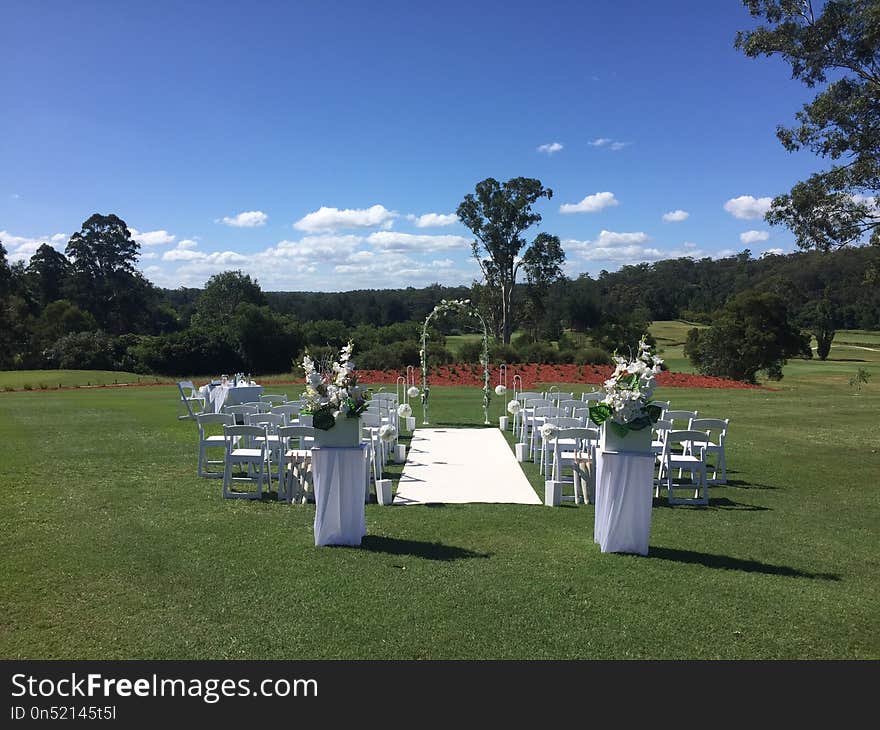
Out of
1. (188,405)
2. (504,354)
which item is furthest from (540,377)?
(188,405)

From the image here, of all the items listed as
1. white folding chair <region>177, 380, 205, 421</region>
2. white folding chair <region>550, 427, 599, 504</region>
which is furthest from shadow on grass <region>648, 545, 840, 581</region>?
white folding chair <region>177, 380, 205, 421</region>

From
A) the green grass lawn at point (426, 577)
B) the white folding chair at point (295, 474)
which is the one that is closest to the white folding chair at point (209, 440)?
the green grass lawn at point (426, 577)

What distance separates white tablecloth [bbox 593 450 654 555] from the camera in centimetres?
723

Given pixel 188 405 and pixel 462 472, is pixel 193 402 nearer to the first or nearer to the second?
pixel 188 405

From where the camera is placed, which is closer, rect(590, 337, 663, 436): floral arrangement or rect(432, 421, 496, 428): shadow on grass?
rect(590, 337, 663, 436): floral arrangement

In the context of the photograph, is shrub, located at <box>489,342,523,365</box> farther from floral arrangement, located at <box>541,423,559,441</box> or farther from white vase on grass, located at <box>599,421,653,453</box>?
white vase on grass, located at <box>599,421,653,453</box>

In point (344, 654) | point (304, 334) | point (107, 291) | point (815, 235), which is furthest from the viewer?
point (107, 291)

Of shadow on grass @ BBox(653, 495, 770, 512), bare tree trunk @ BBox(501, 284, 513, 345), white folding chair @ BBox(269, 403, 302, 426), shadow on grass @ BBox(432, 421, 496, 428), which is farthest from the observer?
bare tree trunk @ BBox(501, 284, 513, 345)

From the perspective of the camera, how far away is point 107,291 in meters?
73.3

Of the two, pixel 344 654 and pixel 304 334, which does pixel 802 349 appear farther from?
pixel 344 654

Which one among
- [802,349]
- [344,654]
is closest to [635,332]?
[802,349]

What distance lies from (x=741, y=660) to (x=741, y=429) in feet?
44.4

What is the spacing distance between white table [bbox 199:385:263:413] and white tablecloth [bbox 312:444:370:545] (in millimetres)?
12430
